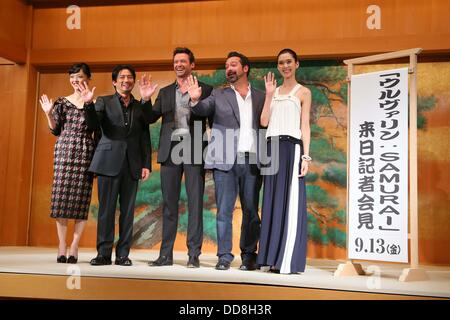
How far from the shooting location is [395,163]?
340 centimetres

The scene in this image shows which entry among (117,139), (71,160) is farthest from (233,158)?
(71,160)

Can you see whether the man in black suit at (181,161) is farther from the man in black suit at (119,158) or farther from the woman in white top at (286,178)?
the woman in white top at (286,178)

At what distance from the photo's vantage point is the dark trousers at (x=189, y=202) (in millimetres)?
3678

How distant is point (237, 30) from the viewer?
5.43 metres

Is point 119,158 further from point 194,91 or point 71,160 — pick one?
point 194,91

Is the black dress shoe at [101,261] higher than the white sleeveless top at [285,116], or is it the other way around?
the white sleeveless top at [285,116]

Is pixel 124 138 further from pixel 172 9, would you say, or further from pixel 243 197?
pixel 172 9

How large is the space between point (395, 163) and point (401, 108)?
0.36 metres

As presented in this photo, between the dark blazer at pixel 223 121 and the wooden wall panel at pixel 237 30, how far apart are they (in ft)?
5.51

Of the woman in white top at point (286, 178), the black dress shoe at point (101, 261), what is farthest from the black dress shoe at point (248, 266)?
the black dress shoe at point (101, 261)

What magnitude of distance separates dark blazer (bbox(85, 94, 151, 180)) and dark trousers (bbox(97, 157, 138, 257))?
0.19 feet

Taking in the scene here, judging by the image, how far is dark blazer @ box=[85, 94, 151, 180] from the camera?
3.71m

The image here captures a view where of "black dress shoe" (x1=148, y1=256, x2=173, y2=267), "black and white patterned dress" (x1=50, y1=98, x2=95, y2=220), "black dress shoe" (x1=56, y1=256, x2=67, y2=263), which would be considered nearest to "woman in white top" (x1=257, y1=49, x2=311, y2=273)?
"black dress shoe" (x1=148, y1=256, x2=173, y2=267)

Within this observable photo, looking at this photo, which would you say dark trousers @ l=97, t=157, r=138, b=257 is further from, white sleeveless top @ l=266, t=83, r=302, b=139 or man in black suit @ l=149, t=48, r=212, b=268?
white sleeveless top @ l=266, t=83, r=302, b=139
